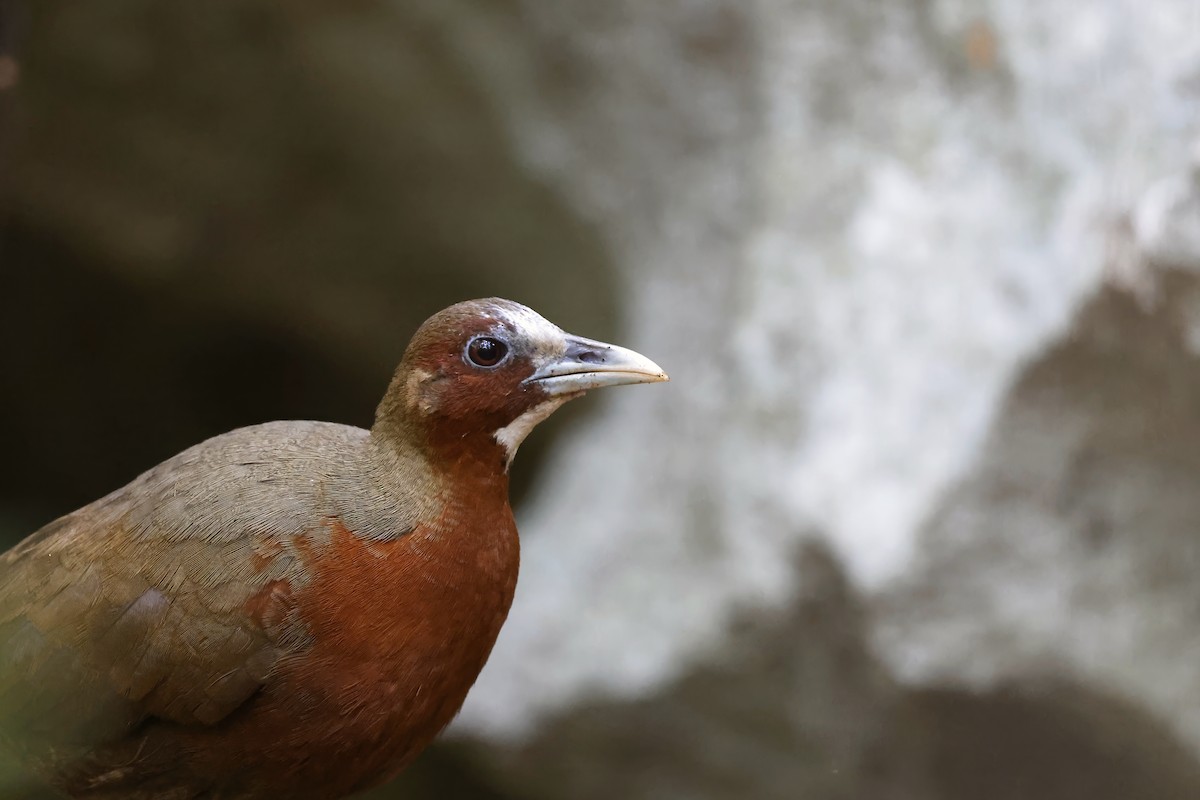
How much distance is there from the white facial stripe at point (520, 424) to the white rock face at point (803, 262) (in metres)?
1.31

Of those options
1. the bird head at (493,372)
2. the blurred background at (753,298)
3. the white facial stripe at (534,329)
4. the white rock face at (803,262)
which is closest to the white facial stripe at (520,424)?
the bird head at (493,372)

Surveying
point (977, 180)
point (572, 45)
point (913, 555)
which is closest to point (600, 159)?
point (572, 45)

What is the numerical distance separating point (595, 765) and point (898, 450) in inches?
52.8

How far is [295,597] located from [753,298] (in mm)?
1996

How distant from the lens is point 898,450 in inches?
139

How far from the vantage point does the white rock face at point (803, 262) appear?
341 centimetres

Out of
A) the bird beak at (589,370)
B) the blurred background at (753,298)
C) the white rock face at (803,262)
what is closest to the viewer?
the bird beak at (589,370)

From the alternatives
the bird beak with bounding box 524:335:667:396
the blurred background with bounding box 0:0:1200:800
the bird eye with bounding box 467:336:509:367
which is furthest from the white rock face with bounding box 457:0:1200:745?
the bird eye with bounding box 467:336:509:367

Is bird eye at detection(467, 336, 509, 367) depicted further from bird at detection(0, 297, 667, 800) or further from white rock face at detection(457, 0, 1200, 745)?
white rock face at detection(457, 0, 1200, 745)

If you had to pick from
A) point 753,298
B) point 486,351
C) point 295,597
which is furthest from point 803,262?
point 295,597

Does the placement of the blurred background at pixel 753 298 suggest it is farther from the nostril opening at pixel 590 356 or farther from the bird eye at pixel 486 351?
the nostril opening at pixel 590 356

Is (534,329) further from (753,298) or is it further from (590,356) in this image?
(753,298)

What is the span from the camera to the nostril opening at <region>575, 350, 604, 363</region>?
2.49 meters

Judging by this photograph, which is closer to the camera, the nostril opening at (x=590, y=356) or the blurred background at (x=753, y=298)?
the nostril opening at (x=590, y=356)
